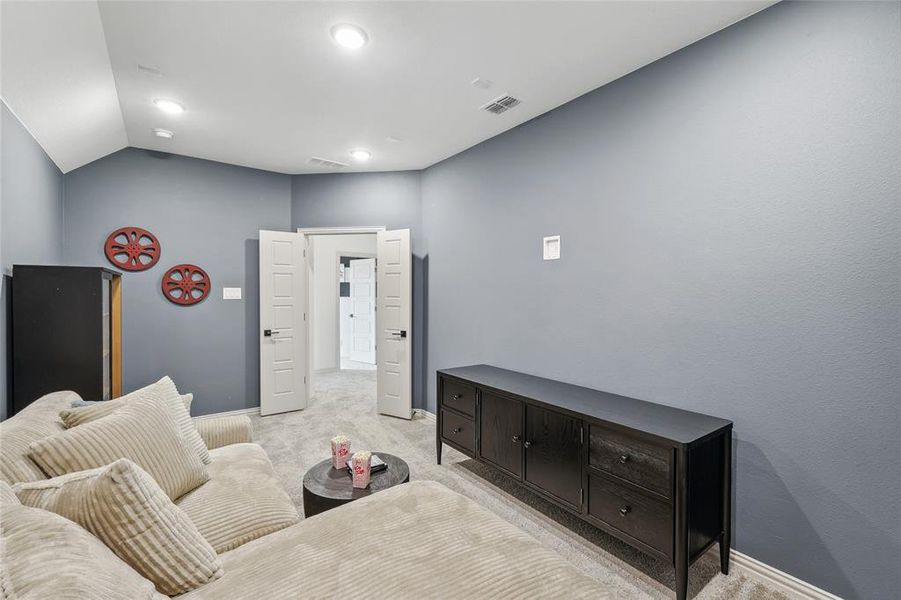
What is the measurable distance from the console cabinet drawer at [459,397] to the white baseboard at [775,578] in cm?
162

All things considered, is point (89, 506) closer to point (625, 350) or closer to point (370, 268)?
point (625, 350)

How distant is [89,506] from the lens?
3.43 feet

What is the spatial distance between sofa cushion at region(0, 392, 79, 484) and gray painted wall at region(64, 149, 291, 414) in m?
2.44

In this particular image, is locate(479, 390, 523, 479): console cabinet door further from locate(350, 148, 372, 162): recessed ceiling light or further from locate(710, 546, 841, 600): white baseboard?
locate(350, 148, 372, 162): recessed ceiling light

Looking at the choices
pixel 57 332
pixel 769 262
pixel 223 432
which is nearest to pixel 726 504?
pixel 769 262

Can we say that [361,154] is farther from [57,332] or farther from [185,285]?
[57,332]

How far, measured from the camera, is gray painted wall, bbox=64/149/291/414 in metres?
3.95

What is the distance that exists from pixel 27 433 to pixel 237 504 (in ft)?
2.57

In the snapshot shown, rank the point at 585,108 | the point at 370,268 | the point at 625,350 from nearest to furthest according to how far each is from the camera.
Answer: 1. the point at 625,350
2. the point at 585,108
3. the point at 370,268

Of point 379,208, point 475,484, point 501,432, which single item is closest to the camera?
point 501,432

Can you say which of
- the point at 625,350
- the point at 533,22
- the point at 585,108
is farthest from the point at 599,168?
the point at 625,350

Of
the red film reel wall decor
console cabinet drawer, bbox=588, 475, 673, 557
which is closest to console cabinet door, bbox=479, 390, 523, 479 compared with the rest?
console cabinet drawer, bbox=588, 475, 673, 557

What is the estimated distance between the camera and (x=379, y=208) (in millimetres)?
4762

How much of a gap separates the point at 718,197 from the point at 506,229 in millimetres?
1667
